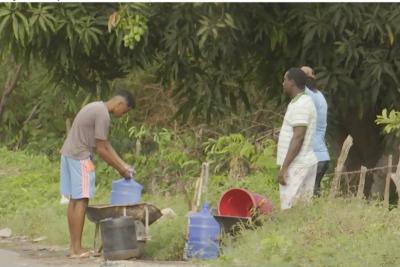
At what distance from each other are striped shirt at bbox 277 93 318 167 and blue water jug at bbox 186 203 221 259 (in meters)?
0.86

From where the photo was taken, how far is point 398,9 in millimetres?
10039

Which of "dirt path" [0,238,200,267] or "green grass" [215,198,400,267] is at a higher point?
"green grass" [215,198,400,267]

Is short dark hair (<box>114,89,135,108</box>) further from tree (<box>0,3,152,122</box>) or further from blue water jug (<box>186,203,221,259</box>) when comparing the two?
blue water jug (<box>186,203,221,259</box>)

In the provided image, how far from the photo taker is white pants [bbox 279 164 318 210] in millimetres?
8633

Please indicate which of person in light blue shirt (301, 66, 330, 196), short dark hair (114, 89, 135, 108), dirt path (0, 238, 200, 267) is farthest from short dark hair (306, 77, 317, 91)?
dirt path (0, 238, 200, 267)

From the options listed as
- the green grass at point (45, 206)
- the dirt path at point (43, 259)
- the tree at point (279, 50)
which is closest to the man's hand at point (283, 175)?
the dirt path at point (43, 259)

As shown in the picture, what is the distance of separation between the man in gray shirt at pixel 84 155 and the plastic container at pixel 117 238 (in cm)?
46

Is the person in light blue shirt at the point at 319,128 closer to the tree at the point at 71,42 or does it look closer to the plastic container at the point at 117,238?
the plastic container at the point at 117,238

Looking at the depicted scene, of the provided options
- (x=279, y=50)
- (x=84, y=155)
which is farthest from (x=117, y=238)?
(x=279, y=50)

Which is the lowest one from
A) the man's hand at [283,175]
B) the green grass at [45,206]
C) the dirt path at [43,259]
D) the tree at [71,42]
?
the dirt path at [43,259]

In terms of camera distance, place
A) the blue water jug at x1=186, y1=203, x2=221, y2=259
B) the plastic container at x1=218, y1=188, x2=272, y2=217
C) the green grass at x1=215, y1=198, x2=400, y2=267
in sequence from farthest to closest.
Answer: the plastic container at x1=218, y1=188, x2=272, y2=217 → the blue water jug at x1=186, y1=203, x2=221, y2=259 → the green grass at x1=215, y1=198, x2=400, y2=267

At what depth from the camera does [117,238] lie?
877 centimetres

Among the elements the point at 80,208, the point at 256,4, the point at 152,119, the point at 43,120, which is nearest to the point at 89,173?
the point at 80,208

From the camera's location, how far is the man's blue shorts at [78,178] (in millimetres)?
9141
